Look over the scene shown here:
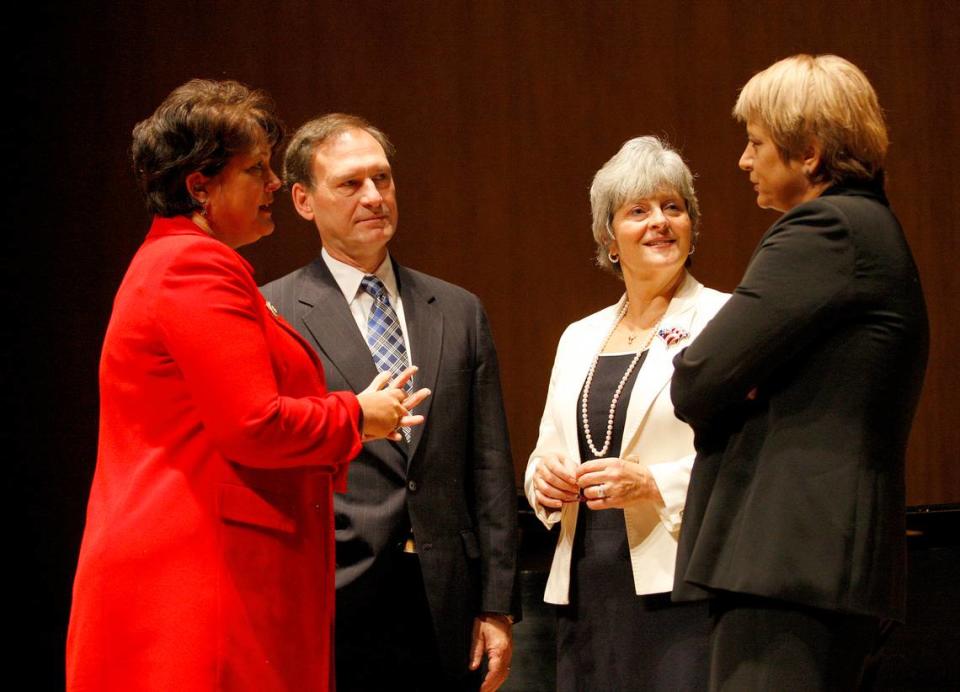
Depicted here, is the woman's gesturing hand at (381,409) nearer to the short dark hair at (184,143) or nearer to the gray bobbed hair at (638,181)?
the short dark hair at (184,143)

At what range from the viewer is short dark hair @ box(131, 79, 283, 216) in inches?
72.1

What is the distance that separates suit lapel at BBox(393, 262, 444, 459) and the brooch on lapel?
0.51m

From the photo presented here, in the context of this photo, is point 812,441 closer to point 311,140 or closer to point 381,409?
point 381,409

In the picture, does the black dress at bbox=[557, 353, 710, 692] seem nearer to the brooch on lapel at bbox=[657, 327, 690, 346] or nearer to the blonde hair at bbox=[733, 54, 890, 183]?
the brooch on lapel at bbox=[657, 327, 690, 346]

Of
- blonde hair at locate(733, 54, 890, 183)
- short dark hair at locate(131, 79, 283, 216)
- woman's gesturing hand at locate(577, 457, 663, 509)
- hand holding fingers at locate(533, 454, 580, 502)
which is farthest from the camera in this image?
hand holding fingers at locate(533, 454, 580, 502)

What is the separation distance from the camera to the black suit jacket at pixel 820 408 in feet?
4.94

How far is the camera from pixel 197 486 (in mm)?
1696

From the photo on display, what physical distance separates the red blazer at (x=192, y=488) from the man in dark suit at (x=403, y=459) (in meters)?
0.54

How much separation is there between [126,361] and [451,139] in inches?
103

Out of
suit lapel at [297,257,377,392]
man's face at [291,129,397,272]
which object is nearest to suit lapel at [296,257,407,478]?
suit lapel at [297,257,377,392]

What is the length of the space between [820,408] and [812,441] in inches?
1.9

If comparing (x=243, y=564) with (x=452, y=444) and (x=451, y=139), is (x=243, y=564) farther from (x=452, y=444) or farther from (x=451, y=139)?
(x=451, y=139)

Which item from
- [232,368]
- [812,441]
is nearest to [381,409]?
[232,368]

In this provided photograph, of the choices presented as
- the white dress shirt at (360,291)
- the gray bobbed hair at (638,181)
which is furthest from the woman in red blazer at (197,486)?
the gray bobbed hair at (638,181)
